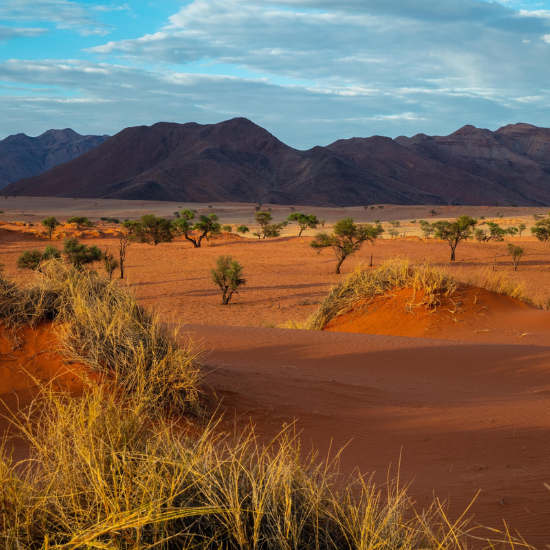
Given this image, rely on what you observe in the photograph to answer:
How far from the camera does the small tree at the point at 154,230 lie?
45.7 metres

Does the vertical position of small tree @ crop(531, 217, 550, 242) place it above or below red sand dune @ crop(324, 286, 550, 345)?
above

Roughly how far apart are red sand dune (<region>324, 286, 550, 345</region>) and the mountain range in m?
113

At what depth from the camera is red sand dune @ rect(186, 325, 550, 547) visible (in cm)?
461

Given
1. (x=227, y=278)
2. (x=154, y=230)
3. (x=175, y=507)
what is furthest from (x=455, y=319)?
(x=154, y=230)

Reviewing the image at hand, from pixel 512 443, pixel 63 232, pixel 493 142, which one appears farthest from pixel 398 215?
pixel 493 142

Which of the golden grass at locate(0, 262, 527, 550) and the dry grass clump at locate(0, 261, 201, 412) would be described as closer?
the golden grass at locate(0, 262, 527, 550)

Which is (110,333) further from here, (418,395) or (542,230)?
(542,230)

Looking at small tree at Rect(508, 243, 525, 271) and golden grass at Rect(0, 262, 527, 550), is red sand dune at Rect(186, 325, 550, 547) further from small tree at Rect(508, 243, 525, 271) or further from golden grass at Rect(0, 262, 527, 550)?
small tree at Rect(508, 243, 525, 271)

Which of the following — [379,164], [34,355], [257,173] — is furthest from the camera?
[379,164]

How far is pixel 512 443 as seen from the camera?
6027mm

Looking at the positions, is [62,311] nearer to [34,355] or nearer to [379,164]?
[34,355]

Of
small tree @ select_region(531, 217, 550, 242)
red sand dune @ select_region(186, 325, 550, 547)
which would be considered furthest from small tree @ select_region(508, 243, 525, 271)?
red sand dune @ select_region(186, 325, 550, 547)

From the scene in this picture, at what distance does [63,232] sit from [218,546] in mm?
51114

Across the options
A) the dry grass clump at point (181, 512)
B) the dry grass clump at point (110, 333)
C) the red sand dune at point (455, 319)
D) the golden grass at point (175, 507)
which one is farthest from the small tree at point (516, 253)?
the dry grass clump at point (181, 512)
